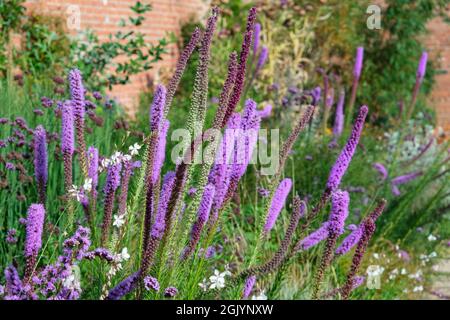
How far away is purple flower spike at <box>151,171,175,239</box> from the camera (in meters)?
1.76

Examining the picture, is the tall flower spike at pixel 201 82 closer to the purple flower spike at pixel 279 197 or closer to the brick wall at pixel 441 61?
the purple flower spike at pixel 279 197

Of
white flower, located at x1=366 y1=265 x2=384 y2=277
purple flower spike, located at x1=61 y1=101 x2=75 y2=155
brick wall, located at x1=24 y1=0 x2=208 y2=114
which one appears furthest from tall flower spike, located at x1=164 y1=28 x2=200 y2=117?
brick wall, located at x1=24 y1=0 x2=208 y2=114

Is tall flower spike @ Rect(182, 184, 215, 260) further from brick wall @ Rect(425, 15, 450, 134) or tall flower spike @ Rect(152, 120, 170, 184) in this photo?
brick wall @ Rect(425, 15, 450, 134)

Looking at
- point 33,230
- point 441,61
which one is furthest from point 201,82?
point 441,61

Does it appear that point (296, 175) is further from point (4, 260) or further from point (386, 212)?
point (4, 260)

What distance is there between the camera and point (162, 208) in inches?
72.9

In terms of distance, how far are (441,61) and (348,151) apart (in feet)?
37.8

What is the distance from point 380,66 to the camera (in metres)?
11.0

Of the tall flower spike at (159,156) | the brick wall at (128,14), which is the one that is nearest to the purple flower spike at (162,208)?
the tall flower spike at (159,156)

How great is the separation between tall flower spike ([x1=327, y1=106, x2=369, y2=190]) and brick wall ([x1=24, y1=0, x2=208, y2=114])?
490 cm
